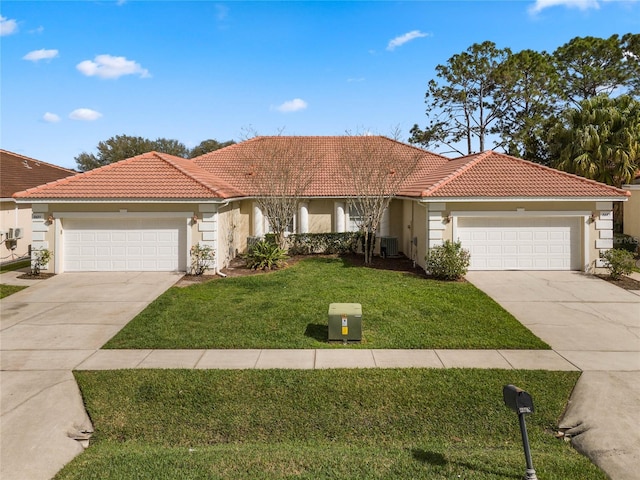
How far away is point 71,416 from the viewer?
666 cm

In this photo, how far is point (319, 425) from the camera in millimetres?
6461

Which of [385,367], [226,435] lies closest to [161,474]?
[226,435]

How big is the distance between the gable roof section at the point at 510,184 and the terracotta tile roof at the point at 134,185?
8.02m

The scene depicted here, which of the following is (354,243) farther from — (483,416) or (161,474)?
(161,474)

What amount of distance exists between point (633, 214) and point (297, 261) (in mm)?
15621

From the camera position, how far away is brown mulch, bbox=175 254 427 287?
1541cm

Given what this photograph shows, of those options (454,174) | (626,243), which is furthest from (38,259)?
(626,243)

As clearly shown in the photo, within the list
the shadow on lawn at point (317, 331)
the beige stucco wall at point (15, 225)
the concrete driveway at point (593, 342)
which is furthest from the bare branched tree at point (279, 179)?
the beige stucco wall at point (15, 225)

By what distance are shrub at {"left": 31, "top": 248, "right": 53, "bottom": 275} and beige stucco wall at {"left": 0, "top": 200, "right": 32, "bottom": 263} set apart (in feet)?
14.2

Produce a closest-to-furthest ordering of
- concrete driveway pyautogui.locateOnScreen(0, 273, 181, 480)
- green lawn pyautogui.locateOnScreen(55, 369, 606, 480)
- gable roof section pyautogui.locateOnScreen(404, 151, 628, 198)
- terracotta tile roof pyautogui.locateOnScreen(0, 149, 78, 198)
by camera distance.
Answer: green lawn pyautogui.locateOnScreen(55, 369, 606, 480)
concrete driveway pyautogui.locateOnScreen(0, 273, 181, 480)
gable roof section pyautogui.locateOnScreen(404, 151, 628, 198)
terracotta tile roof pyautogui.locateOnScreen(0, 149, 78, 198)

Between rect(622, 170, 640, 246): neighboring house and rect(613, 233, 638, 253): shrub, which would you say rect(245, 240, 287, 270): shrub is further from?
rect(622, 170, 640, 246): neighboring house

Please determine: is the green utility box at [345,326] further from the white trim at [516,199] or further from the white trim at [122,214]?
Result: the white trim at [122,214]

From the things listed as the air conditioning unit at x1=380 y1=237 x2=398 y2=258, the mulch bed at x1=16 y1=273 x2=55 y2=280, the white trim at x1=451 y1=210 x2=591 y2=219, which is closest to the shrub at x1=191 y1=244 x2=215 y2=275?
the mulch bed at x1=16 y1=273 x2=55 y2=280

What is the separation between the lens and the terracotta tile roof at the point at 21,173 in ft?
65.1
